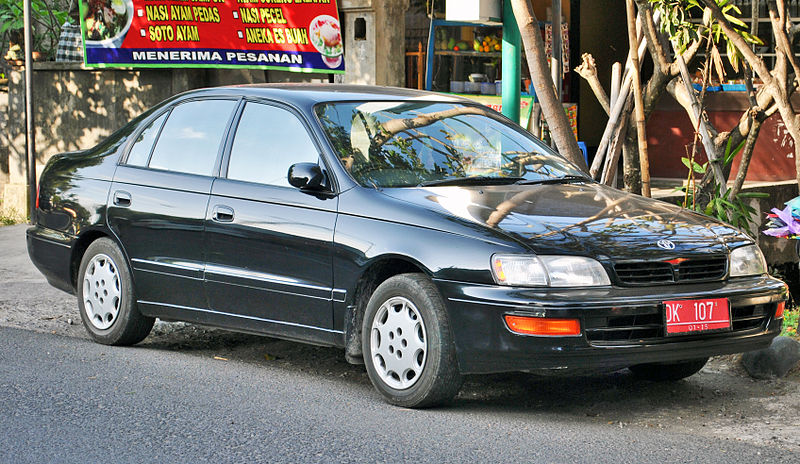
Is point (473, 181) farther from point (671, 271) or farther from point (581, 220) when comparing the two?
point (671, 271)

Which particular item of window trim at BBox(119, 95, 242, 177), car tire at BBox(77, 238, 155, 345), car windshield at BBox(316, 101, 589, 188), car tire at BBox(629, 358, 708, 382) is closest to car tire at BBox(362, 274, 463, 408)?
car windshield at BBox(316, 101, 589, 188)

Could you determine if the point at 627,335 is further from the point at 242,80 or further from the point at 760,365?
the point at 242,80

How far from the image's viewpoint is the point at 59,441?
517 cm

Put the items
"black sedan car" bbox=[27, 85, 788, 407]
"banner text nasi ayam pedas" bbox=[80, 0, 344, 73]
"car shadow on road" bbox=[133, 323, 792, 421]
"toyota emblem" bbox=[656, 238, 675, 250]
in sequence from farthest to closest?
"banner text nasi ayam pedas" bbox=[80, 0, 344, 73] → "car shadow on road" bbox=[133, 323, 792, 421] → "toyota emblem" bbox=[656, 238, 675, 250] → "black sedan car" bbox=[27, 85, 788, 407]

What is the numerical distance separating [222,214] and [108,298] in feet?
3.99

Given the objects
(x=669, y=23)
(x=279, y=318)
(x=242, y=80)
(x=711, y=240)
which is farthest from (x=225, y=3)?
(x=711, y=240)

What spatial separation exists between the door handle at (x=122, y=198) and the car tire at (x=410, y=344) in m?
2.08

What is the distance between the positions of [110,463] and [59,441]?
0.46 metres

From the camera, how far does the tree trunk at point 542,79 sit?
332 inches

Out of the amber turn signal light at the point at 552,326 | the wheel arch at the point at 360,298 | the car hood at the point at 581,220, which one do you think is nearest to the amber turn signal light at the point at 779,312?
the car hood at the point at 581,220

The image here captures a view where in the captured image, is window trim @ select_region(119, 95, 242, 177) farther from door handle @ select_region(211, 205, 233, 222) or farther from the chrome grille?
the chrome grille

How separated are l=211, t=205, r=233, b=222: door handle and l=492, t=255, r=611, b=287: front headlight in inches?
72.2

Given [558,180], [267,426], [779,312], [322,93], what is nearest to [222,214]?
[322,93]

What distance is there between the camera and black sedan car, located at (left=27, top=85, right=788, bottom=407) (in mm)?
5383
